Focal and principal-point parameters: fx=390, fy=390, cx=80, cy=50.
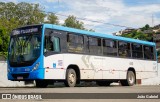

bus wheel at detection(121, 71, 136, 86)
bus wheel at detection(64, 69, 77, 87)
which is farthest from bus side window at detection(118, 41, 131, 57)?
bus wheel at detection(64, 69, 77, 87)

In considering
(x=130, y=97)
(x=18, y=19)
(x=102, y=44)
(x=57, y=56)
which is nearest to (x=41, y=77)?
(x=57, y=56)

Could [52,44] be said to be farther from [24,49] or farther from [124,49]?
[124,49]

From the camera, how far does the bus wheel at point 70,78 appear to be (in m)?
19.3

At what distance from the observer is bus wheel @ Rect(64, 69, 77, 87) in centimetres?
1927

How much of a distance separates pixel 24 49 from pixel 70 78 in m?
2.77

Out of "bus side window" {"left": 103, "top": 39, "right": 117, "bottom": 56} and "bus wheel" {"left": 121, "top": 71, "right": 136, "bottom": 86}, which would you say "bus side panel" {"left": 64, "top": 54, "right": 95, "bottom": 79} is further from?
"bus wheel" {"left": 121, "top": 71, "right": 136, "bottom": 86}

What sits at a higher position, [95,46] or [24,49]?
[95,46]

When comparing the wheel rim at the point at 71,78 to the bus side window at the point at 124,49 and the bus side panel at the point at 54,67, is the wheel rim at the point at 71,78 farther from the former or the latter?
the bus side window at the point at 124,49

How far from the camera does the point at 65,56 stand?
62.8 ft

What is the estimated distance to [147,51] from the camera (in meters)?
27.6

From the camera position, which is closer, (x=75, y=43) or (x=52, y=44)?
(x=52, y=44)

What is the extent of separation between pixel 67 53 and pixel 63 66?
713 millimetres

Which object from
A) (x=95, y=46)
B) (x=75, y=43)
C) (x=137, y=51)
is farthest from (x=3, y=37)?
(x=75, y=43)

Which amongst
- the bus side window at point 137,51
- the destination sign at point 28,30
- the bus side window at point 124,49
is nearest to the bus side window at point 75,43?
the destination sign at point 28,30
